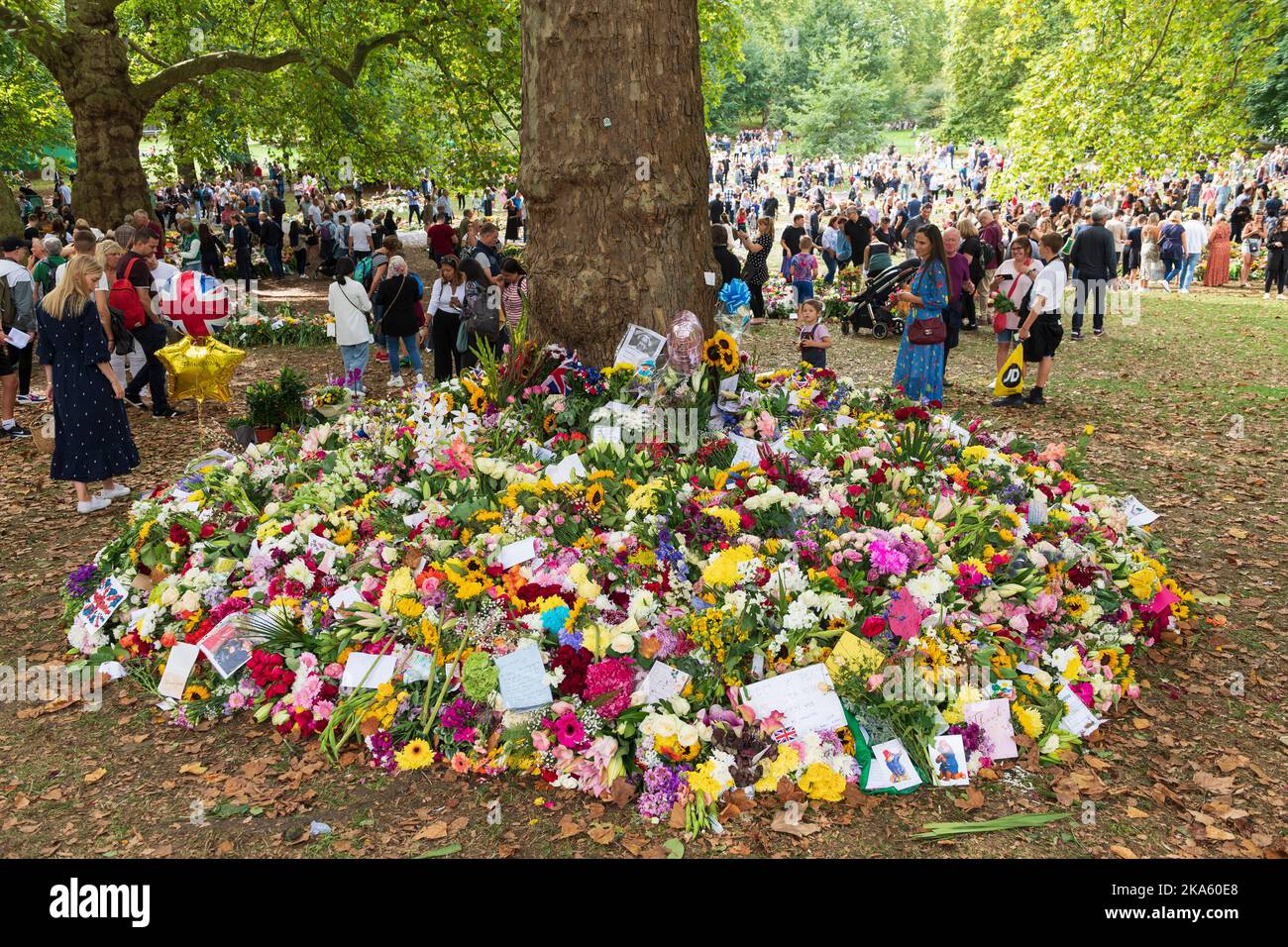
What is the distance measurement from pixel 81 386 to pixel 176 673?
3433 mm

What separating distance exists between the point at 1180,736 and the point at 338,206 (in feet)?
87.5

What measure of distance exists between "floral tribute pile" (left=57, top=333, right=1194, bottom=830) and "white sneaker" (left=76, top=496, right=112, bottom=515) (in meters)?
1.49

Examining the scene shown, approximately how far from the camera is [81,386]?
7.28 m

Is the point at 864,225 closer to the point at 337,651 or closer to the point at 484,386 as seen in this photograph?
the point at 484,386

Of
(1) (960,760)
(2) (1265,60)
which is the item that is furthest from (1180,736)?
(2) (1265,60)

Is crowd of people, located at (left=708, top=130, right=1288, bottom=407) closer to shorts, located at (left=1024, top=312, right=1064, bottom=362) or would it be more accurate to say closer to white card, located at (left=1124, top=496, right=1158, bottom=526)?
shorts, located at (left=1024, top=312, right=1064, bottom=362)

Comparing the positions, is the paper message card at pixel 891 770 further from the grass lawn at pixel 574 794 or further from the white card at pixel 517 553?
the white card at pixel 517 553

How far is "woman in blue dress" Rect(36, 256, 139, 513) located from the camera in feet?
23.4

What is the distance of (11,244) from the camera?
9.62 meters

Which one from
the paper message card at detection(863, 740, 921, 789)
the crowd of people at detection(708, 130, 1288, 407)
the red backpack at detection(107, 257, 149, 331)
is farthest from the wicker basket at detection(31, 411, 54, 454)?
the paper message card at detection(863, 740, 921, 789)

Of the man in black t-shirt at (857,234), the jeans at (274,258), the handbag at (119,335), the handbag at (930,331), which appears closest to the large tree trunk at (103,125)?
the handbag at (119,335)

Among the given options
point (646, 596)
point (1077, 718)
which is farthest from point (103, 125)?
point (1077, 718)

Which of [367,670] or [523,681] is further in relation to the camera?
[367,670]

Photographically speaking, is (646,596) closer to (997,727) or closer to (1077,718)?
(997,727)
